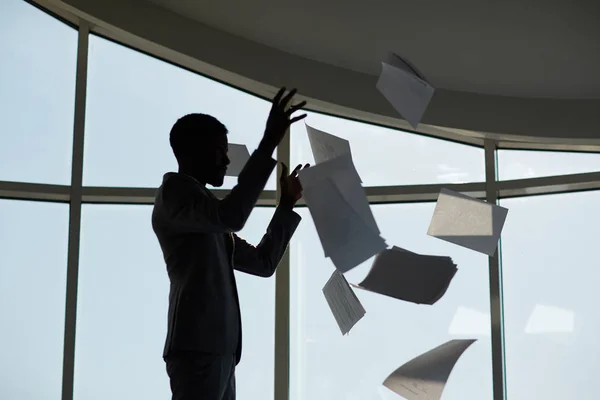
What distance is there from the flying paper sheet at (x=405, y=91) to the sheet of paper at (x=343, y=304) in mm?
436

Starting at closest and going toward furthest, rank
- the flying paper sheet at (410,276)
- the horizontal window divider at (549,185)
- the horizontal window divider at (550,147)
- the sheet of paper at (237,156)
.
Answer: the flying paper sheet at (410,276)
the sheet of paper at (237,156)
the horizontal window divider at (549,185)
the horizontal window divider at (550,147)

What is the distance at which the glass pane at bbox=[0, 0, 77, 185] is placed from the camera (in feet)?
12.3

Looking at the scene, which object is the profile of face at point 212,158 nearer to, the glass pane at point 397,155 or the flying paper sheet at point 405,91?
the flying paper sheet at point 405,91

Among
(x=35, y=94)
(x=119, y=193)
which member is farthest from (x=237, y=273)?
(x=35, y=94)

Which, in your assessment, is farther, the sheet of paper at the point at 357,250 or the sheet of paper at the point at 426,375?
the sheet of paper at the point at 426,375

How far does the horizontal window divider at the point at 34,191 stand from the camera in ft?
11.8

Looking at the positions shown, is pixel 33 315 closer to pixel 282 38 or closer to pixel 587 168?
pixel 282 38

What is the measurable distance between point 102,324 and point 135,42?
52.4 inches

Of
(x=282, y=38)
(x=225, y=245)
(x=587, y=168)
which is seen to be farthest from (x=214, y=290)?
(x=587, y=168)

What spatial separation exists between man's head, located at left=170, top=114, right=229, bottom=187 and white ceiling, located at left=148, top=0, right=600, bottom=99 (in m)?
1.53

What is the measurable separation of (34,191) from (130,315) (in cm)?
71

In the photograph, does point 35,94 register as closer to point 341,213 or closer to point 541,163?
point 541,163

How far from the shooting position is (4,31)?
12.5 feet

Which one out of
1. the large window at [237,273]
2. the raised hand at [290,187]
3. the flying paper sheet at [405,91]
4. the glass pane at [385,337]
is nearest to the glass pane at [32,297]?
the large window at [237,273]
